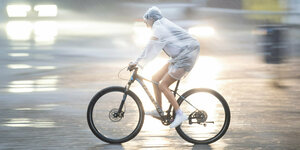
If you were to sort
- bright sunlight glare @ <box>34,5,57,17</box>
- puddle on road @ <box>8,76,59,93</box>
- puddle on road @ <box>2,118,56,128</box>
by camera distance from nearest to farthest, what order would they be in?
puddle on road @ <box>2,118,56,128</box> → puddle on road @ <box>8,76,59,93</box> → bright sunlight glare @ <box>34,5,57,17</box>

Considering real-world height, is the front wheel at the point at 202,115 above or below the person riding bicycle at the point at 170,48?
below

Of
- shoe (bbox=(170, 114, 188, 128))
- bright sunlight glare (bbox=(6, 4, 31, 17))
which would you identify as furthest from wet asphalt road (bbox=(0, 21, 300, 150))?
bright sunlight glare (bbox=(6, 4, 31, 17))

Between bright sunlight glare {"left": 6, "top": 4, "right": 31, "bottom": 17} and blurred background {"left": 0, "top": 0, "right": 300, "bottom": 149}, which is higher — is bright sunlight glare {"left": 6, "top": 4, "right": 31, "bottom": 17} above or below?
below

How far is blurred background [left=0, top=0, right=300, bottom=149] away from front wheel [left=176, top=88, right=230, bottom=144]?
0.65 feet

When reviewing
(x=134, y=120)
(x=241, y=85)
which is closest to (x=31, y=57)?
(x=241, y=85)

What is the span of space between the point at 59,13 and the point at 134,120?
27706mm

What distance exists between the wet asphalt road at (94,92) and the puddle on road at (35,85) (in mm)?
20

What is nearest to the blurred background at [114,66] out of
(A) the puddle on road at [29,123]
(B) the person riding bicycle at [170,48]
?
(A) the puddle on road at [29,123]

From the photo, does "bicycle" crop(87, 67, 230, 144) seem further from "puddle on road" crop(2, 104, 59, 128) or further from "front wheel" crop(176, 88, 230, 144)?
"puddle on road" crop(2, 104, 59, 128)

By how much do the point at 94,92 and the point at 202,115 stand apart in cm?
397

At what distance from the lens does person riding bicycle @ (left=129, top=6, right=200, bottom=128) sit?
6.55 meters

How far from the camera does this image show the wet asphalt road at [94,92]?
6984 mm

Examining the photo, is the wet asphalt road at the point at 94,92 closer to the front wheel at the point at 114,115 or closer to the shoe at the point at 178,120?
the front wheel at the point at 114,115

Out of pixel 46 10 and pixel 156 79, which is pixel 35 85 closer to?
pixel 156 79
